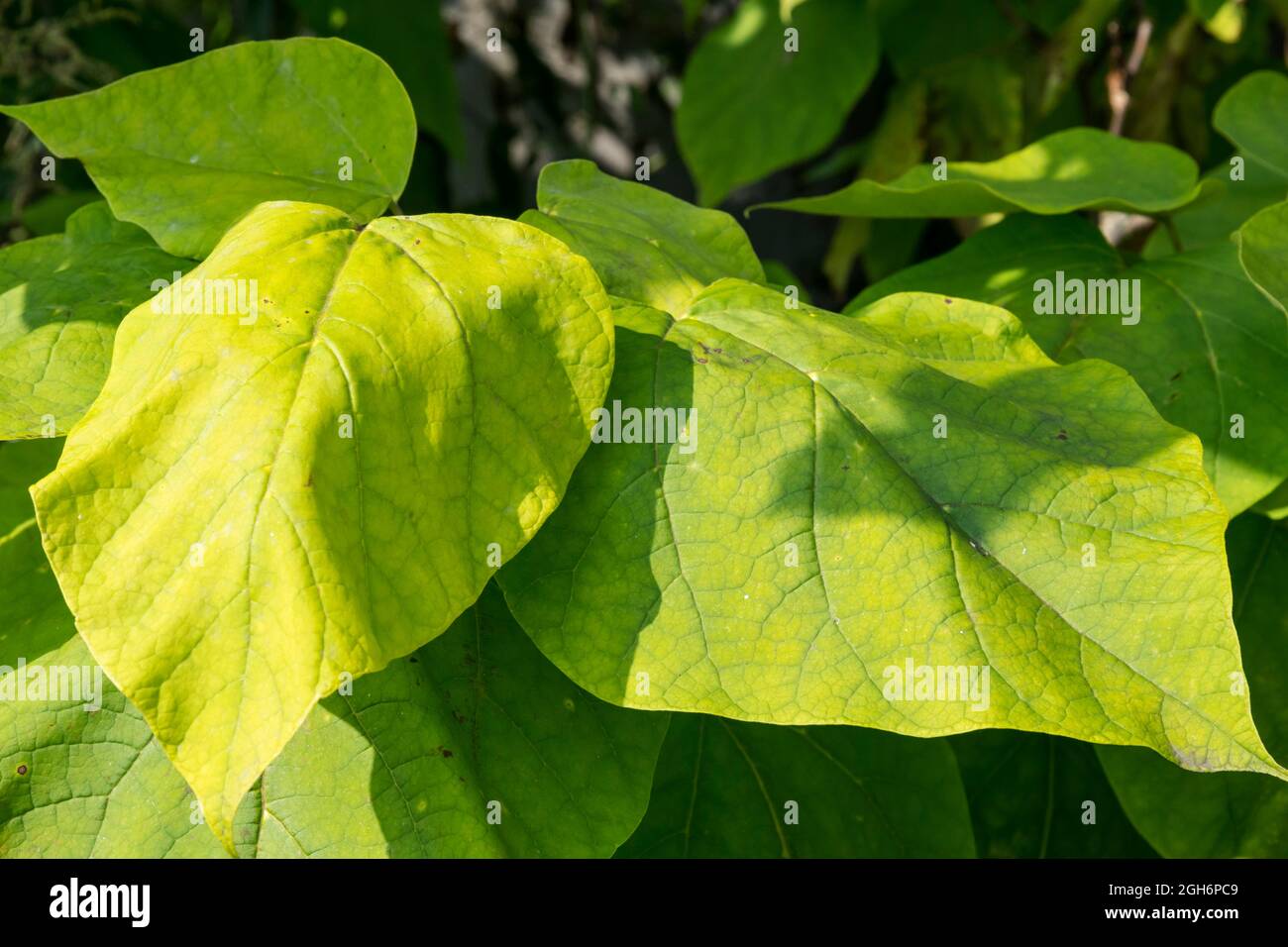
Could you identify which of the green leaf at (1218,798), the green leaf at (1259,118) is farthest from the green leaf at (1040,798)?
the green leaf at (1259,118)

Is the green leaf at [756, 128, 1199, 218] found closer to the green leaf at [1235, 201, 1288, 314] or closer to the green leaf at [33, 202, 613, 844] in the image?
the green leaf at [1235, 201, 1288, 314]

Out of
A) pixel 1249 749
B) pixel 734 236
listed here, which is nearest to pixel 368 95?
pixel 734 236

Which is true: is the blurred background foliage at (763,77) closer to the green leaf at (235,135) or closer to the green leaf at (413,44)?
the green leaf at (413,44)

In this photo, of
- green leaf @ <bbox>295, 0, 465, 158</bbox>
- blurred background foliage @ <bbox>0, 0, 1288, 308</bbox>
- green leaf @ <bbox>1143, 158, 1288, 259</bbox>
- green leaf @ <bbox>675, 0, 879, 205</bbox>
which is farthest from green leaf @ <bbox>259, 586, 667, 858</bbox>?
green leaf @ <bbox>295, 0, 465, 158</bbox>

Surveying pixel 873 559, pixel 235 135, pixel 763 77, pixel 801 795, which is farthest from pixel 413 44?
pixel 873 559

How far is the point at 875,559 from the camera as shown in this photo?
77 centimetres

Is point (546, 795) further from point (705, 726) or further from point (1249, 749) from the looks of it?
point (1249, 749)

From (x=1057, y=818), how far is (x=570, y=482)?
30.1 inches

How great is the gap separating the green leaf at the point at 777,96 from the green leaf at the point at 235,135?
3.90 feet

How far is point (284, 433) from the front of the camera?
639 mm

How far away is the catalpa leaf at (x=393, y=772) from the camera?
32.1 inches

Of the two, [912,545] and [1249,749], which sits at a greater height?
[912,545]

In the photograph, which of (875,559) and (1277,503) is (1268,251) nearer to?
(1277,503)

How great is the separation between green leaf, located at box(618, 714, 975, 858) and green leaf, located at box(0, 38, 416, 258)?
57 cm
